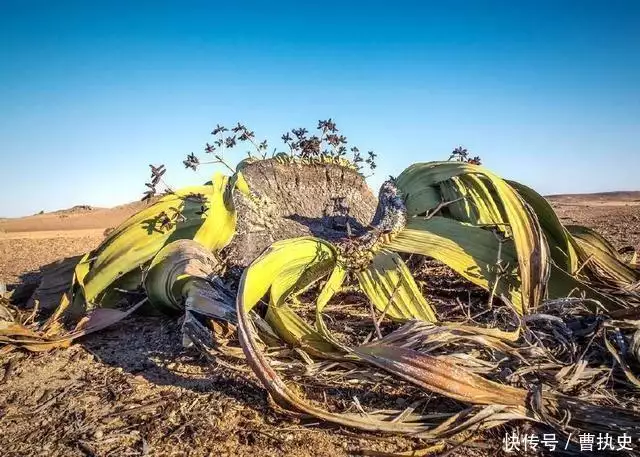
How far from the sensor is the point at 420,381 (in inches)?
47.5

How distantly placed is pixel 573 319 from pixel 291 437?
3.77 ft

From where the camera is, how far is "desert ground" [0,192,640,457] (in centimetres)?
121

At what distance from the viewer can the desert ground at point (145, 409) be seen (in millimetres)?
1213

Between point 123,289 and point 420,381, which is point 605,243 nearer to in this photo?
point 420,381

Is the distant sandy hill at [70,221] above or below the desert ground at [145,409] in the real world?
above

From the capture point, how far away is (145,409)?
137cm

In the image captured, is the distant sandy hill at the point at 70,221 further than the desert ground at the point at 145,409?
Yes

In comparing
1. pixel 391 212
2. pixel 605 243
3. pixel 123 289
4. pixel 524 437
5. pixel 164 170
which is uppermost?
pixel 164 170

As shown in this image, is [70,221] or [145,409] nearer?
[145,409]

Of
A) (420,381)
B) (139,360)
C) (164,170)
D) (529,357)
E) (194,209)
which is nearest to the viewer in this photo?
(420,381)

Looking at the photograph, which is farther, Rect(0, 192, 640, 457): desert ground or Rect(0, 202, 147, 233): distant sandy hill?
Rect(0, 202, 147, 233): distant sandy hill

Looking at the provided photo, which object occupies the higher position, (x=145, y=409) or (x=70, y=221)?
(x=70, y=221)

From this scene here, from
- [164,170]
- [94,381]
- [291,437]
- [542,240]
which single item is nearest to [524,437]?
[291,437]

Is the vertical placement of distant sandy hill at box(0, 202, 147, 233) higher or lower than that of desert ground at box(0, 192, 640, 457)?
higher
